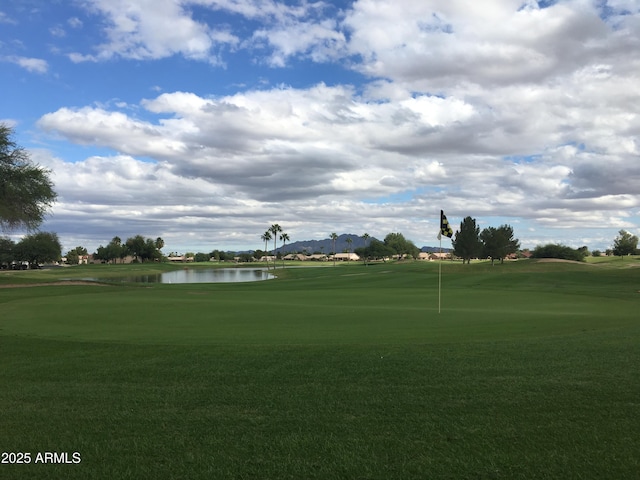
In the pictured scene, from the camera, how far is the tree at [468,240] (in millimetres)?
93375

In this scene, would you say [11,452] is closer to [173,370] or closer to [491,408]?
[173,370]

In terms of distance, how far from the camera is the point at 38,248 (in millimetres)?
132500

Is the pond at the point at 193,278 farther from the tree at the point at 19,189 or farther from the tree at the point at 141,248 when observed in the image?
the tree at the point at 141,248

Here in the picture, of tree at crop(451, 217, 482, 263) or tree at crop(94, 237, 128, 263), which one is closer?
tree at crop(451, 217, 482, 263)

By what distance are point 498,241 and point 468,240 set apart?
9.48 m

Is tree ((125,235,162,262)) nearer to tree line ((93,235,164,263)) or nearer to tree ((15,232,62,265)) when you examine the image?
tree line ((93,235,164,263))

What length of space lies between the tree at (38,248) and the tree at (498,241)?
111347 millimetres

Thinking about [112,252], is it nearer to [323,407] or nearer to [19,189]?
[19,189]

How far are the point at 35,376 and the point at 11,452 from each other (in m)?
3.66

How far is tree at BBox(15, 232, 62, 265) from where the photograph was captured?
13162 centimetres

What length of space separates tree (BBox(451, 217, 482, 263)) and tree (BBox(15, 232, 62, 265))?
106 metres

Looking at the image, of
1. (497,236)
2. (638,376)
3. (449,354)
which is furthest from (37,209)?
(497,236)

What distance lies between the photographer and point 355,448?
5.18 m

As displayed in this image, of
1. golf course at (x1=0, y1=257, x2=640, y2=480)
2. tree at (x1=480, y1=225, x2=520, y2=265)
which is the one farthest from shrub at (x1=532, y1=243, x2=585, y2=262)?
golf course at (x1=0, y1=257, x2=640, y2=480)
